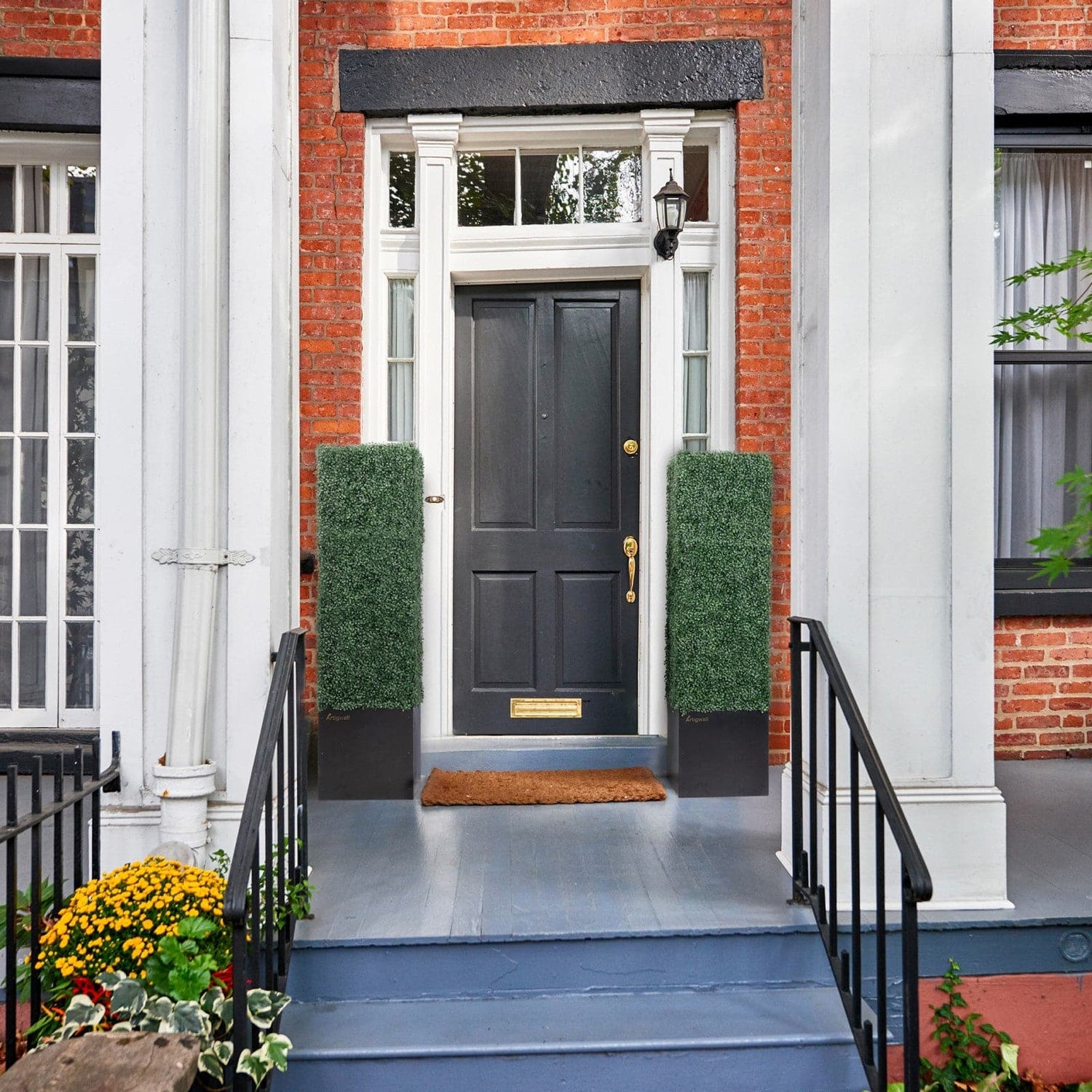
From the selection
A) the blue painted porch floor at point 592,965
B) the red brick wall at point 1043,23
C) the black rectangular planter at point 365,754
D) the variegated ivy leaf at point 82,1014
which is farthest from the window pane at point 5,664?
the red brick wall at point 1043,23

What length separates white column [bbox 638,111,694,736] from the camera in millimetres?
4141

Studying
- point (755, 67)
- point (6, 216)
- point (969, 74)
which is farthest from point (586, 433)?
point (6, 216)

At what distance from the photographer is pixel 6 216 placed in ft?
13.6

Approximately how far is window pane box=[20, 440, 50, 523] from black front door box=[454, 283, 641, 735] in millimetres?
1893

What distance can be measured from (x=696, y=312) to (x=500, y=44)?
4.92 ft

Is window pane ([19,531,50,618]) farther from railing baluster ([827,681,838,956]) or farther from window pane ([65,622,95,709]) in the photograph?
railing baluster ([827,681,838,956])

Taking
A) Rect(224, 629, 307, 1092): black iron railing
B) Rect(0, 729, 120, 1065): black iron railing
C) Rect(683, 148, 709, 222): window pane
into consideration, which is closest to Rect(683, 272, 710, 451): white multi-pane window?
Rect(683, 148, 709, 222): window pane

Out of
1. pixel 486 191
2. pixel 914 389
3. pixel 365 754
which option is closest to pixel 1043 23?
pixel 486 191

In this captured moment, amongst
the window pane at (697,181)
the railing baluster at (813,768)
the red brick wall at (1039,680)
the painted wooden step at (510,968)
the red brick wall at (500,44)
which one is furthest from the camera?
the window pane at (697,181)

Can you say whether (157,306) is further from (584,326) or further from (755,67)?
(755,67)

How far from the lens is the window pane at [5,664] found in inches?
163

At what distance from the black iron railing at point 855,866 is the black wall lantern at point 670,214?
2.16 metres

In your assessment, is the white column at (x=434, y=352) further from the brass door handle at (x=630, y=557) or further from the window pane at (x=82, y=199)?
the window pane at (x=82, y=199)

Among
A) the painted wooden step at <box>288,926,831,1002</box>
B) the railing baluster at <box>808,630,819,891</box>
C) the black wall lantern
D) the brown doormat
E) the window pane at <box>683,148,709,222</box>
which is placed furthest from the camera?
the window pane at <box>683,148,709,222</box>
